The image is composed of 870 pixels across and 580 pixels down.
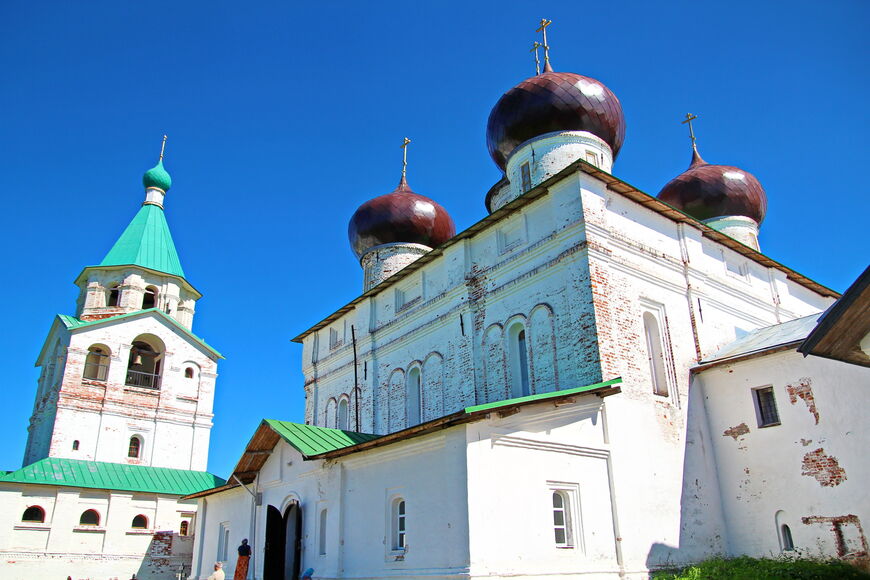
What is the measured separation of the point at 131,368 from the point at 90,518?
535cm

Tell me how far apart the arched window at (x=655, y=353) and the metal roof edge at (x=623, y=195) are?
226cm

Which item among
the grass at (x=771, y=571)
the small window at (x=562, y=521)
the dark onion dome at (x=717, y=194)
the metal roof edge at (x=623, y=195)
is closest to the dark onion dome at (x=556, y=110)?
the metal roof edge at (x=623, y=195)

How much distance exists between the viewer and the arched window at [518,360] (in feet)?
42.1

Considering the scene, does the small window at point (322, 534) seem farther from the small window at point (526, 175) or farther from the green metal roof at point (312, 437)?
the small window at point (526, 175)

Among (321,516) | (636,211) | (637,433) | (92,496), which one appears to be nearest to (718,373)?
(637,433)

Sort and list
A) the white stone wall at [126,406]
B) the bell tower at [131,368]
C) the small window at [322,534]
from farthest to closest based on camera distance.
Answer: the bell tower at [131,368], the white stone wall at [126,406], the small window at [322,534]

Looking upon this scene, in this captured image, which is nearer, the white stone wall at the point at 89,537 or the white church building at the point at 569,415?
the white church building at the point at 569,415

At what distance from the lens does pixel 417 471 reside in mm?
9836

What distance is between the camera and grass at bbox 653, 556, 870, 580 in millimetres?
9867

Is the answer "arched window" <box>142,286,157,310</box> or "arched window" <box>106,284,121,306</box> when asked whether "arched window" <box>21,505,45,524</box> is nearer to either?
"arched window" <box>106,284,121,306</box>

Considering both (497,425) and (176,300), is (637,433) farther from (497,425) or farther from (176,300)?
(176,300)

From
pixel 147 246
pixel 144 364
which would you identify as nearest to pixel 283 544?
pixel 144 364

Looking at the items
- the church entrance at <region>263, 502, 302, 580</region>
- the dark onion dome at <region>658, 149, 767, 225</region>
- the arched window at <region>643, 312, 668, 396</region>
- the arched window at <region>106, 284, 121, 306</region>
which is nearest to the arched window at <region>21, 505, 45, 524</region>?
the arched window at <region>106, 284, 121, 306</region>

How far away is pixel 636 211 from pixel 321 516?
7.88m
